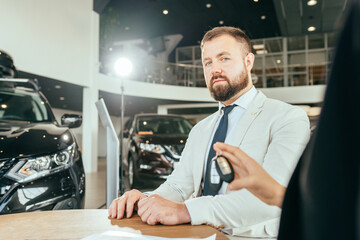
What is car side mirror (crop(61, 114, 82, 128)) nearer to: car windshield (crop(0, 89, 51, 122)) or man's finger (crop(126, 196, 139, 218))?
car windshield (crop(0, 89, 51, 122))

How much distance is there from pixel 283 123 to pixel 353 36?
109cm

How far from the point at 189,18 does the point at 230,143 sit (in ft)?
38.2

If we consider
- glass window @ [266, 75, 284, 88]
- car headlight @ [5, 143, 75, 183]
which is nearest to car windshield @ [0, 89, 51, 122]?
car headlight @ [5, 143, 75, 183]

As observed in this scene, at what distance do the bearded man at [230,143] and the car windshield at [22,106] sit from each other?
6.10 feet

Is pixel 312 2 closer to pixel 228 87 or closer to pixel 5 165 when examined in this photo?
pixel 228 87

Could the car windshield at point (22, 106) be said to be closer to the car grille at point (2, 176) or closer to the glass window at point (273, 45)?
the car grille at point (2, 176)

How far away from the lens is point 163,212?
96 cm

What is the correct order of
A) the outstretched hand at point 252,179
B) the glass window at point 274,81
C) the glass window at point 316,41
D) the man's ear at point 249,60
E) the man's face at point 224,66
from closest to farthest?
the outstretched hand at point 252,179
the man's face at point 224,66
the man's ear at point 249,60
the glass window at point 274,81
the glass window at point 316,41

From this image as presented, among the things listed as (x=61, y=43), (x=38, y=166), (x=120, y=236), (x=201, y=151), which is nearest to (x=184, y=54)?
(x=61, y=43)

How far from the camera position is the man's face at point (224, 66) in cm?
140

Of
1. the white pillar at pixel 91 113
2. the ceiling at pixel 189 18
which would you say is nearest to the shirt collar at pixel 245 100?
the ceiling at pixel 189 18

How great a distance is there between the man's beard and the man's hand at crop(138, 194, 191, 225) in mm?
647

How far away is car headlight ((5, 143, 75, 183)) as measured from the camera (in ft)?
6.27

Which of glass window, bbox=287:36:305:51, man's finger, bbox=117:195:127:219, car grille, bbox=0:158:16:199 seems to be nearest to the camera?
man's finger, bbox=117:195:127:219
